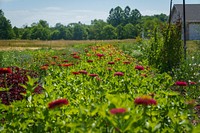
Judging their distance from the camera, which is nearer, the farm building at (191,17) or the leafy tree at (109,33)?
the farm building at (191,17)

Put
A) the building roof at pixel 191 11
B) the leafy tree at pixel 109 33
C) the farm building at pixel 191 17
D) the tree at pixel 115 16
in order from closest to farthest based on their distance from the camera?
the farm building at pixel 191 17, the building roof at pixel 191 11, the leafy tree at pixel 109 33, the tree at pixel 115 16

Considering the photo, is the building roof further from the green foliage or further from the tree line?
the green foliage

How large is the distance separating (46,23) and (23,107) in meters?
119

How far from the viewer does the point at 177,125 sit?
8.69ft

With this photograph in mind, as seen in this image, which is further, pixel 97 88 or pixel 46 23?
pixel 46 23

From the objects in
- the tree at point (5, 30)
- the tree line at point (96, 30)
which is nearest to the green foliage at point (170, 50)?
the tree line at point (96, 30)

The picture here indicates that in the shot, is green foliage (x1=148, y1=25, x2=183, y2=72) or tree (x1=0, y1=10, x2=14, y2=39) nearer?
green foliage (x1=148, y1=25, x2=183, y2=72)

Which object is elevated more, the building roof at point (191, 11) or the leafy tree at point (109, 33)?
the building roof at point (191, 11)

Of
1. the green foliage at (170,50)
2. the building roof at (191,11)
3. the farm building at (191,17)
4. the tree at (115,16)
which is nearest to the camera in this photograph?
the green foliage at (170,50)

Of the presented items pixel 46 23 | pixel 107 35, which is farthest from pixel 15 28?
pixel 46 23

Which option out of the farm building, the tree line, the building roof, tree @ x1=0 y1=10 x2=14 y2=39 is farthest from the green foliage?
tree @ x1=0 y1=10 x2=14 y2=39

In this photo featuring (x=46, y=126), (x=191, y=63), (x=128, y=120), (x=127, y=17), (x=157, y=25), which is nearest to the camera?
(x=128, y=120)

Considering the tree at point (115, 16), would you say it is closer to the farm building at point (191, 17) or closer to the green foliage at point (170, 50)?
the farm building at point (191, 17)

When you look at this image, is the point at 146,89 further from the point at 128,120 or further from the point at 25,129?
the point at 128,120
